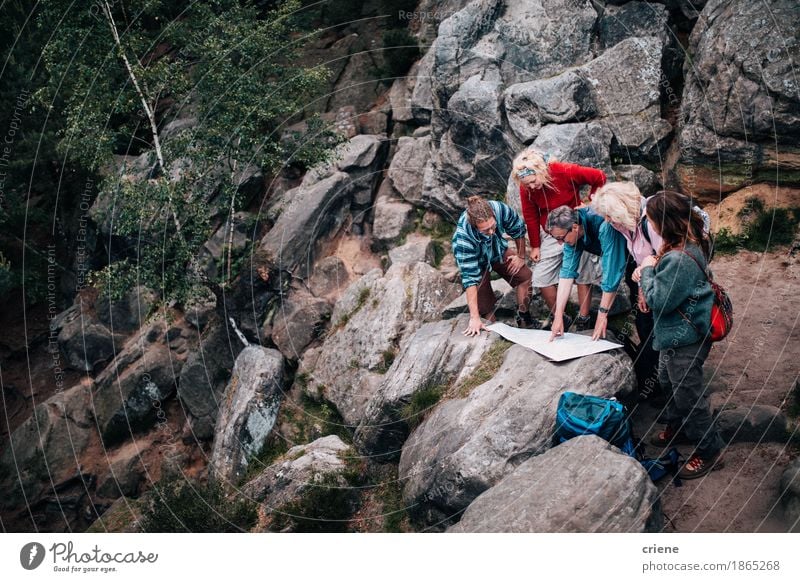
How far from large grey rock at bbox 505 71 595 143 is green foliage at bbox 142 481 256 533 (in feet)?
30.9

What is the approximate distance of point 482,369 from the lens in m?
10.2

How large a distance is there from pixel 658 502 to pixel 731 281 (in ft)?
18.4

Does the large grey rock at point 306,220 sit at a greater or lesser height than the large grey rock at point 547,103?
lesser

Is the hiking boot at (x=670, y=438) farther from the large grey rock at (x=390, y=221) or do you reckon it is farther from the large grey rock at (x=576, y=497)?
the large grey rock at (x=390, y=221)

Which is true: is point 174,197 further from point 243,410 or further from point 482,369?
point 482,369

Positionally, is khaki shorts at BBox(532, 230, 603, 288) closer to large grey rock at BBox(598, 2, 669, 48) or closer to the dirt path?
the dirt path

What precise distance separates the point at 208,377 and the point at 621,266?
455 inches

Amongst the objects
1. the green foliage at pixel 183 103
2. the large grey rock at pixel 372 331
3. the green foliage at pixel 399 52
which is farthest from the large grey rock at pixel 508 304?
the green foliage at pixel 399 52

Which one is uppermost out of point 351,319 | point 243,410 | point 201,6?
point 201,6

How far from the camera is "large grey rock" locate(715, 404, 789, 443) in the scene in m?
8.78

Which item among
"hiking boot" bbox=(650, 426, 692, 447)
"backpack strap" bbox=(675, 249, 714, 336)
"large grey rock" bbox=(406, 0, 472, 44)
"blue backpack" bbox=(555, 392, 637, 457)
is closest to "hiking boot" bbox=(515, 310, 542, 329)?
"blue backpack" bbox=(555, 392, 637, 457)

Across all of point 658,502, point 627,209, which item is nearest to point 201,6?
point 627,209

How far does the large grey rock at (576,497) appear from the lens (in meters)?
7.41

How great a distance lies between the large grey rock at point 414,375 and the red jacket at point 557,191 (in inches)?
74.8
